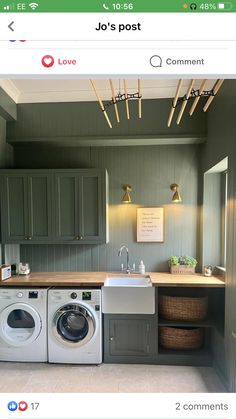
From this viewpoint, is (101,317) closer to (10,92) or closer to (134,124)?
(134,124)

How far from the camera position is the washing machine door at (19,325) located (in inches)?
85.0

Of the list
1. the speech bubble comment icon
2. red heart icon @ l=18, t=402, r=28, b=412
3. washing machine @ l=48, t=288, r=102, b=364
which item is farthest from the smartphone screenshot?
red heart icon @ l=18, t=402, r=28, b=412

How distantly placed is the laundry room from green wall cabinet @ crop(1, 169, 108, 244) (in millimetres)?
12

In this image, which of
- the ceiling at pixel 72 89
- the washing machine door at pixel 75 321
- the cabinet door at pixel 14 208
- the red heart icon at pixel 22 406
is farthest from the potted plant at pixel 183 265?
the red heart icon at pixel 22 406

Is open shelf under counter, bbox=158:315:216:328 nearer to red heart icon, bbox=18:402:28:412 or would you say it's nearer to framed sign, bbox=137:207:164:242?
framed sign, bbox=137:207:164:242

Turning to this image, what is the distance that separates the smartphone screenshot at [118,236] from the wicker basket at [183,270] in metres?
0.02

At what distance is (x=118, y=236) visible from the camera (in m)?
2.77

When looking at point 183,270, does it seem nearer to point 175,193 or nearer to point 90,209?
point 175,193

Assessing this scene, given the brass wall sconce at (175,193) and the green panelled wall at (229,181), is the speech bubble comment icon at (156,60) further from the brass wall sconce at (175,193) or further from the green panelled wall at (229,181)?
the brass wall sconce at (175,193)

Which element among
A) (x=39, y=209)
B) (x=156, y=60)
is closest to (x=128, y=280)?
(x=39, y=209)

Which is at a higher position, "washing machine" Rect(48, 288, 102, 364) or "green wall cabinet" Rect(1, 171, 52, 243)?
"green wall cabinet" Rect(1, 171, 52, 243)

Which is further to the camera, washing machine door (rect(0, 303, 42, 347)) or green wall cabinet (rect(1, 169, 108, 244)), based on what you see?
green wall cabinet (rect(1, 169, 108, 244))

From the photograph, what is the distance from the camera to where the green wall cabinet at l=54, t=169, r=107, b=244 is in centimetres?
247
